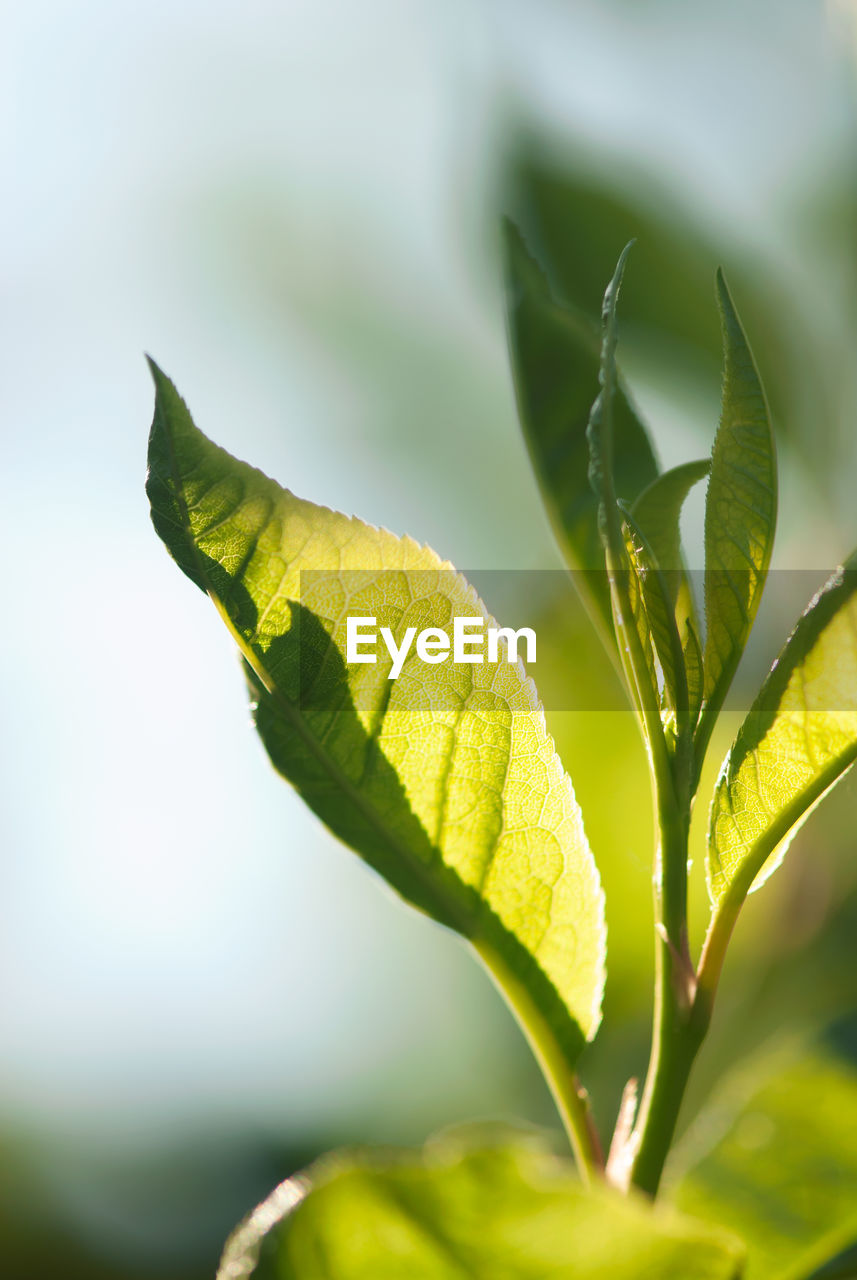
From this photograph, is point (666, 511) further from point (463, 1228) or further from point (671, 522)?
point (463, 1228)

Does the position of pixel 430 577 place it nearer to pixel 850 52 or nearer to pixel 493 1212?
pixel 493 1212

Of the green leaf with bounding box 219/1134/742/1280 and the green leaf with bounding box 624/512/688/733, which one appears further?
the green leaf with bounding box 624/512/688/733

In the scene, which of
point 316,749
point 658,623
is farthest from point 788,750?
point 316,749

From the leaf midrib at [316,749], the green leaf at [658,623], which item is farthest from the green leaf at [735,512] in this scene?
the leaf midrib at [316,749]

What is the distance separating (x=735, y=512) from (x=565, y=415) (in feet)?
0.64

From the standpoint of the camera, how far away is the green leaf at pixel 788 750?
1.49 ft

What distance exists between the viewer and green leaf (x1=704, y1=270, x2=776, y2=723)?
451 mm

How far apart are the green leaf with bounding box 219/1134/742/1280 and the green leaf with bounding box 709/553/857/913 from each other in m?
0.16

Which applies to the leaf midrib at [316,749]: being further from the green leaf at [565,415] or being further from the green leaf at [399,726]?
the green leaf at [565,415]

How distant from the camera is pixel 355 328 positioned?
1.78 metres

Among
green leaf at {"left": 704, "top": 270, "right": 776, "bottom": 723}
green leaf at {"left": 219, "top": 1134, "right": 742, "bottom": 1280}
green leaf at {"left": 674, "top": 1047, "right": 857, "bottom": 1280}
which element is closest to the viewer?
green leaf at {"left": 219, "top": 1134, "right": 742, "bottom": 1280}

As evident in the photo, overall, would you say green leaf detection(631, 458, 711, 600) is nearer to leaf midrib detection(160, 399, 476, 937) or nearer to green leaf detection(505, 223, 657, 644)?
green leaf detection(505, 223, 657, 644)

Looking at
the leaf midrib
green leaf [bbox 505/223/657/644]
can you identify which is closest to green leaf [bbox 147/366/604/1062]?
the leaf midrib

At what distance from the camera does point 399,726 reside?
496 millimetres
